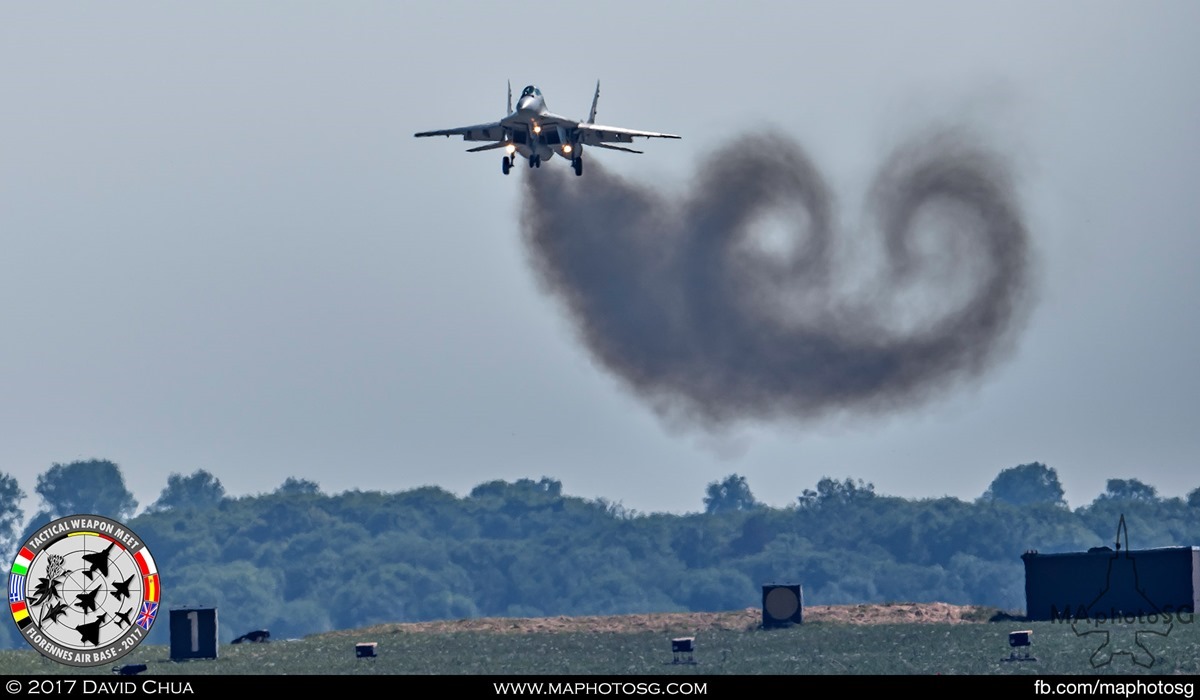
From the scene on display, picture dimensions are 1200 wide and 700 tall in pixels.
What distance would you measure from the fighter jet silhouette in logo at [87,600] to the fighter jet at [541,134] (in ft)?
162

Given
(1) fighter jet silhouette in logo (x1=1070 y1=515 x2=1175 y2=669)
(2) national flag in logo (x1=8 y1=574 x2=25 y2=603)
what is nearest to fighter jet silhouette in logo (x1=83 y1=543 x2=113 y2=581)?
(2) national flag in logo (x1=8 y1=574 x2=25 y2=603)

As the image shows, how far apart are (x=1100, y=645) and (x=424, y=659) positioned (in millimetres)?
27892

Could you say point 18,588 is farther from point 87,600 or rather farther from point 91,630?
point 91,630

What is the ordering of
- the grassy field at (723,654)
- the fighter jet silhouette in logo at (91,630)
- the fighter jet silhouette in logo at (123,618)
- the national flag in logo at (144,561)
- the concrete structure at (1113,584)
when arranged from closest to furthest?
the national flag in logo at (144,561), the fighter jet silhouette in logo at (123,618), the fighter jet silhouette in logo at (91,630), the grassy field at (723,654), the concrete structure at (1113,584)

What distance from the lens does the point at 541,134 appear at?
96188 millimetres

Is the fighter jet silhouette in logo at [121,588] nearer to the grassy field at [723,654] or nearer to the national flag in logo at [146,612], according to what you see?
the national flag in logo at [146,612]

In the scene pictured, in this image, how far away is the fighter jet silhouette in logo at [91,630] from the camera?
1874 inches

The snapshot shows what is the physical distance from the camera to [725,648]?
295 feet

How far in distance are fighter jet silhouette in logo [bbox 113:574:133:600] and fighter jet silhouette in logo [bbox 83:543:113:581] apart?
→ 0.40 metres

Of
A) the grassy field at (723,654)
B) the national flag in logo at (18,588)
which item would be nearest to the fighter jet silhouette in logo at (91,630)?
the national flag in logo at (18,588)

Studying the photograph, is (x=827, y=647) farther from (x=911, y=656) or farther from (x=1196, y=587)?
(x=1196, y=587)

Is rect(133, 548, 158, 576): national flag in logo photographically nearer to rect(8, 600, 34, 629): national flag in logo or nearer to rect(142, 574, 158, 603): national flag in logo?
rect(142, 574, 158, 603): national flag in logo

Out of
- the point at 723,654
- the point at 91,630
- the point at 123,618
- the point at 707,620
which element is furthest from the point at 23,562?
the point at 707,620
